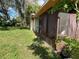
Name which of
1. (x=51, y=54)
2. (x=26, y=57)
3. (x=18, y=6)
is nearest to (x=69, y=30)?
(x=51, y=54)

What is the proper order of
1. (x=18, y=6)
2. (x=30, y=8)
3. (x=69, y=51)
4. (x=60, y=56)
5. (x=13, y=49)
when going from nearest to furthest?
(x=69, y=51), (x=60, y=56), (x=13, y=49), (x=30, y=8), (x=18, y=6)

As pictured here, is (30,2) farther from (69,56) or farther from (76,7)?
(76,7)

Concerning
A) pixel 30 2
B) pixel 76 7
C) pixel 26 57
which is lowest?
pixel 26 57

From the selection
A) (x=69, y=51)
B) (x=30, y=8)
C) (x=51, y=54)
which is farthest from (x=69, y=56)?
(x=30, y=8)

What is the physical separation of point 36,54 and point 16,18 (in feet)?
60.3

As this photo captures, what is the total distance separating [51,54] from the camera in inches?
332

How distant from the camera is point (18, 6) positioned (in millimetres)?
25562

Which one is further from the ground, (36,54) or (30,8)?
(30,8)

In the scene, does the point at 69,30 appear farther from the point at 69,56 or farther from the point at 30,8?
the point at 30,8

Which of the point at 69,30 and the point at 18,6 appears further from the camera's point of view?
the point at 18,6

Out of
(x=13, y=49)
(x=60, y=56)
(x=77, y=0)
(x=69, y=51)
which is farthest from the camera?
(x=13, y=49)

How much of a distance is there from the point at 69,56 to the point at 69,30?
2237 millimetres

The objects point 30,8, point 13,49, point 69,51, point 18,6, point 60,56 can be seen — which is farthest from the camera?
point 18,6

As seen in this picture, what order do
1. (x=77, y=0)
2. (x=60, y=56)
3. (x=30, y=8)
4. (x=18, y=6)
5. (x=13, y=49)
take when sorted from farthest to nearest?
(x=18, y=6) < (x=30, y=8) < (x=13, y=49) < (x=60, y=56) < (x=77, y=0)
